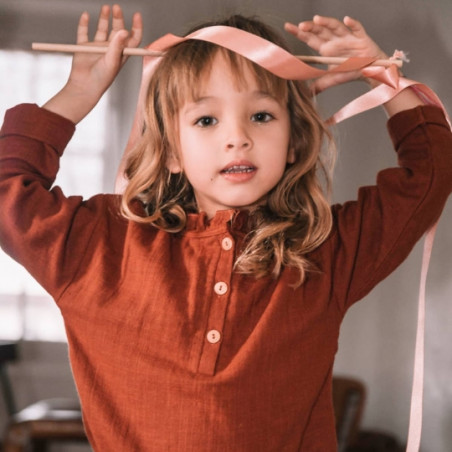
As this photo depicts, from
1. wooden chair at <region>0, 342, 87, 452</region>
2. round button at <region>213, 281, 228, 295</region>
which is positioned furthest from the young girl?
wooden chair at <region>0, 342, 87, 452</region>

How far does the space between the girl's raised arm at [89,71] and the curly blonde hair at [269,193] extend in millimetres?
49

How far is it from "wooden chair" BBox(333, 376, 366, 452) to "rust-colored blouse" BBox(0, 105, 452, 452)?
1.97 ft

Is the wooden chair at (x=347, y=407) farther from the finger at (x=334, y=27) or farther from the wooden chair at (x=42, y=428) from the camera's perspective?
the finger at (x=334, y=27)

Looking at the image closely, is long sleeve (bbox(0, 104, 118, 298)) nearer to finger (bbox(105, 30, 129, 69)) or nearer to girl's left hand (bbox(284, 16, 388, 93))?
finger (bbox(105, 30, 129, 69))

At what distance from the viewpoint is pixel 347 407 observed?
1.32 metres

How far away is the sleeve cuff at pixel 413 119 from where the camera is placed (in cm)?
75

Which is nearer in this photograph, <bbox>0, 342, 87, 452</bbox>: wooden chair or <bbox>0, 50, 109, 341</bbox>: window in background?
<bbox>0, 342, 87, 452</bbox>: wooden chair

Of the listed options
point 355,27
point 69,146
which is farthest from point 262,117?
point 69,146

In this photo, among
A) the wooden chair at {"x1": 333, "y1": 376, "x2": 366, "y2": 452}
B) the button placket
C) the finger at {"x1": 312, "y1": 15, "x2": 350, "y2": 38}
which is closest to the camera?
the button placket

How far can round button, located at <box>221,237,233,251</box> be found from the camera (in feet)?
2.32

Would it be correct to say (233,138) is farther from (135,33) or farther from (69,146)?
(69,146)

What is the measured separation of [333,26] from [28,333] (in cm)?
90

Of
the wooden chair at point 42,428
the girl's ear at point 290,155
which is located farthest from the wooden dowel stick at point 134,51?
the wooden chair at point 42,428

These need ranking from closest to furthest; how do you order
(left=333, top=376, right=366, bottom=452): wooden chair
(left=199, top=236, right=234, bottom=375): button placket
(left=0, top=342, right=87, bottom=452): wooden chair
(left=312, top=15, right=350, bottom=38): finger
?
1. (left=199, top=236, right=234, bottom=375): button placket
2. (left=312, top=15, right=350, bottom=38): finger
3. (left=0, top=342, right=87, bottom=452): wooden chair
4. (left=333, top=376, right=366, bottom=452): wooden chair
